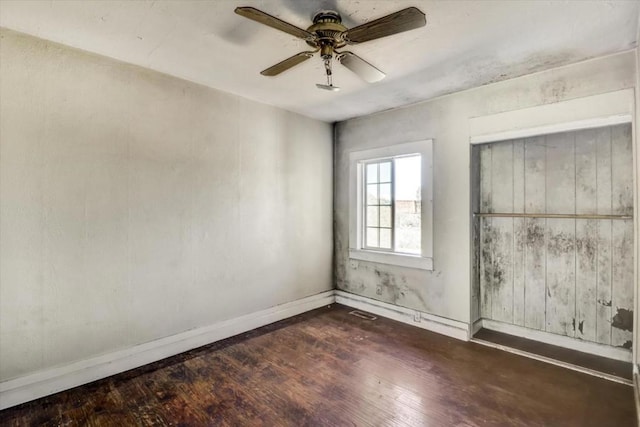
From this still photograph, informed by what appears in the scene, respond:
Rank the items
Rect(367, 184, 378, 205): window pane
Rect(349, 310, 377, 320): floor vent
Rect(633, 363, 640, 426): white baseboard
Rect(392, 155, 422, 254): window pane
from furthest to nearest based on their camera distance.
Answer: Rect(367, 184, 378, 205): window pane
Rect(349, 310, 377, 320): floor vent
Rect(392, 155, 422, 254): window pane
Rect(633, 363, 640, 426): white baseboard

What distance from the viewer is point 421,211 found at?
12.1 feet

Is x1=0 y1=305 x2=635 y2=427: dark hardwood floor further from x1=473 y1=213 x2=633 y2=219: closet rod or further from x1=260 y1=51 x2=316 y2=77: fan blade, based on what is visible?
x1=260 y1=51 x2=316 y2=77: fan blade

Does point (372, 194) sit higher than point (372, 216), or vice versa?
point (372, 194)

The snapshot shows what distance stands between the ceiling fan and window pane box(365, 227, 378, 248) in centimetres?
247

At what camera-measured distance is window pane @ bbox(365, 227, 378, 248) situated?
4340 millimetres

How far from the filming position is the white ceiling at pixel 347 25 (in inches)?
77.2

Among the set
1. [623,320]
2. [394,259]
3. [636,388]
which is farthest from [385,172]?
[636,388]

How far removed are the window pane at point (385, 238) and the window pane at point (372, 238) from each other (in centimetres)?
9

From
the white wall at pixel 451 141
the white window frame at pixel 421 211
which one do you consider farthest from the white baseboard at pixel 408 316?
the white window frame at pixel 421 211

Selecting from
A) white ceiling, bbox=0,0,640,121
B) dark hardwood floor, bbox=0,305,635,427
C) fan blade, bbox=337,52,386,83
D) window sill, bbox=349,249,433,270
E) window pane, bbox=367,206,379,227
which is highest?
white ceiling, bbox=0,0,640,121

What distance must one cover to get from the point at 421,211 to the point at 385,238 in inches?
28.6

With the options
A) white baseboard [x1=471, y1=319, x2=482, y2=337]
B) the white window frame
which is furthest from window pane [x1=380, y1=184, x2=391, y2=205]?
white baseboard [x1=471, y1=319, x2=482, y2=337]

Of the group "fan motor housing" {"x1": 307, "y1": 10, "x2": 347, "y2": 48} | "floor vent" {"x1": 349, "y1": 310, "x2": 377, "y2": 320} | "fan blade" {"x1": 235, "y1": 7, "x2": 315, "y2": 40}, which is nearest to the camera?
"fan blade" {"x1": 235, "y1": 7, "x2": 315, "y2": 40}

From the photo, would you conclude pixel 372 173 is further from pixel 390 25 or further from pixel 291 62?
pixel 390 25
